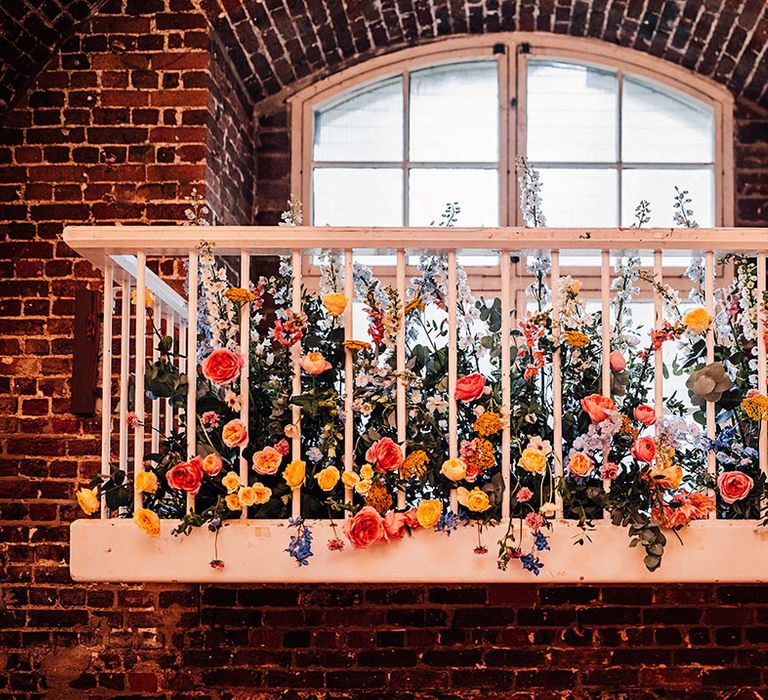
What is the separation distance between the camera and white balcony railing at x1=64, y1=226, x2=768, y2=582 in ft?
8.03

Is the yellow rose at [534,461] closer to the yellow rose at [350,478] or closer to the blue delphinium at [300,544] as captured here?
the yellow rose at [350,478]

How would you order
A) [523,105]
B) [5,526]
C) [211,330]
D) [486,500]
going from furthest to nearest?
[523,105]
[5,526]
[211,330]
[486,500]

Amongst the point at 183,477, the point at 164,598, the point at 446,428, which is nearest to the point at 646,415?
the point at 446,428

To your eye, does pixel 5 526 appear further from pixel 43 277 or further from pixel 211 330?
pixel 211 330

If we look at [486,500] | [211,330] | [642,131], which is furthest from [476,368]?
[642,131]

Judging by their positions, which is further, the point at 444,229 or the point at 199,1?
the point at 199,1

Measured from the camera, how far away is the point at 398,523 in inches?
95.5

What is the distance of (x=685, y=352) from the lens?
2.55 m

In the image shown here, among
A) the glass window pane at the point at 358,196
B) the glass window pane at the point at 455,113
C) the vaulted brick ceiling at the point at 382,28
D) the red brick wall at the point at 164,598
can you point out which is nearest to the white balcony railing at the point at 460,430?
the red brick wall at the point at 164,598

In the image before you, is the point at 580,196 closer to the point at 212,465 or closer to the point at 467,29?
the point at 467,29

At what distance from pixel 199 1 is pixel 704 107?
2163mm

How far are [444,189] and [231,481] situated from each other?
7.70 feet

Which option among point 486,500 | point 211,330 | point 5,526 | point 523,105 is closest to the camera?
point 486,500

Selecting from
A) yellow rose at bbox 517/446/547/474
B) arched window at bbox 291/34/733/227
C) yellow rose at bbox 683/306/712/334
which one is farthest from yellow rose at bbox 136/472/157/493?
arched window at bbox 291/34/733/227
